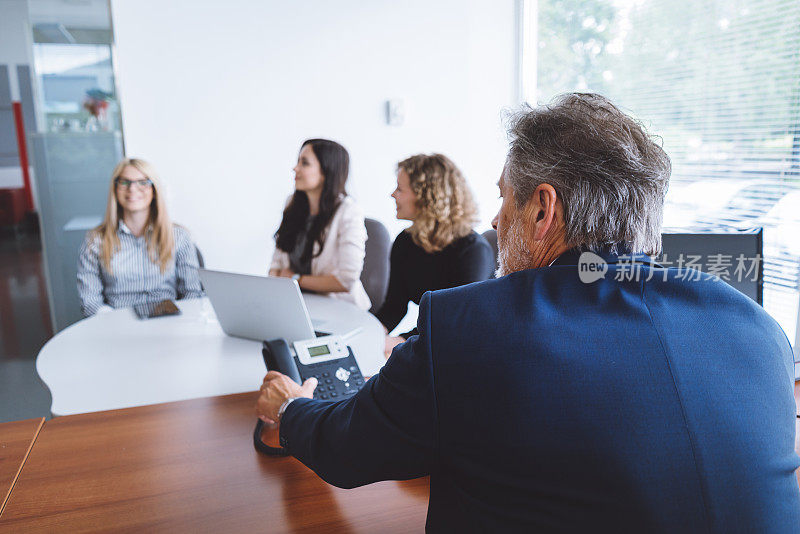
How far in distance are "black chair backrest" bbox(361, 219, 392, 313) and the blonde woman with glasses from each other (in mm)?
854

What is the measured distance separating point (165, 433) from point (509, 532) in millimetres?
822

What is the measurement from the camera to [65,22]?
134 inches

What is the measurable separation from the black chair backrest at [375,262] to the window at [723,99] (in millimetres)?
1423

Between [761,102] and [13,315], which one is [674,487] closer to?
[761,102]

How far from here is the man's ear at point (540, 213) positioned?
889 mm

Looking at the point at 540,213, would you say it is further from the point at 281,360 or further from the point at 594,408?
the point at 281,360

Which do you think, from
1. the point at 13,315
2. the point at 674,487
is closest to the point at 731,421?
the point at 674,487

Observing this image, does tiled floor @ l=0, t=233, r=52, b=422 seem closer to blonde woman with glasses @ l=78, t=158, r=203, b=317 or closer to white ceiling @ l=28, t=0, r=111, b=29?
blonde woman with glasses @ l=78, t=158, r=203, b=317

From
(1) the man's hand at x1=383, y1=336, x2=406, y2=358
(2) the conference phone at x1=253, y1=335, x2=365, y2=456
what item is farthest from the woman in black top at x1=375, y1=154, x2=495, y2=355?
(2) the conference phone at x1=253, y1=335, x2=365, y2=456

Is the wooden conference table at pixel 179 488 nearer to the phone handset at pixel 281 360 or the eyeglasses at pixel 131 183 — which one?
the phone handset at pixel 281 360

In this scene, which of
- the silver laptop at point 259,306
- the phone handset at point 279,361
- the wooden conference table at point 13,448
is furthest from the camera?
the silver laptop at point 259,306

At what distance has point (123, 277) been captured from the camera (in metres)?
2.86

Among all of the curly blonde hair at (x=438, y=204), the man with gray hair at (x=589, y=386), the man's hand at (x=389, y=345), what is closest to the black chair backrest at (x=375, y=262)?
the curly blonde hair at (x=438, y=204)

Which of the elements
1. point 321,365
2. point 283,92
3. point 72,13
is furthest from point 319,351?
point 72,13
